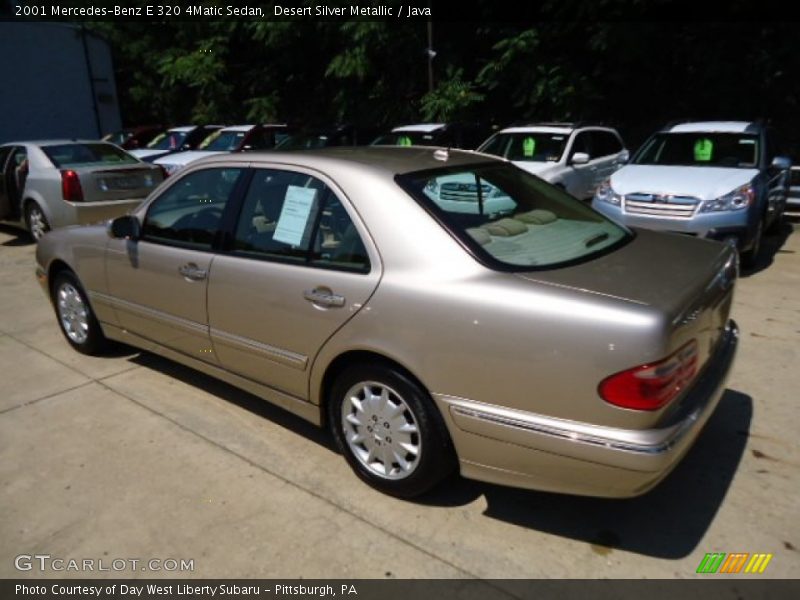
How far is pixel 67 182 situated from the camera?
312 inches

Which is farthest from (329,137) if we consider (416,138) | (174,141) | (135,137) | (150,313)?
(150,313)

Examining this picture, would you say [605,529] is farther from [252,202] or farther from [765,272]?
[765,272]

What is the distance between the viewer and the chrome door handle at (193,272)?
11.0ft

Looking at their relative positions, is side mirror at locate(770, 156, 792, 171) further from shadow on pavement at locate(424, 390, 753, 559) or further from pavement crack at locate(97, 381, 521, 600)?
pavement crack at locate(97, 381, 521, 600)

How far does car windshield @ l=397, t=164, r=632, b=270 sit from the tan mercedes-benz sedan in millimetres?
13

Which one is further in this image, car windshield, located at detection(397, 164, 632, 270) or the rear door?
the rear door

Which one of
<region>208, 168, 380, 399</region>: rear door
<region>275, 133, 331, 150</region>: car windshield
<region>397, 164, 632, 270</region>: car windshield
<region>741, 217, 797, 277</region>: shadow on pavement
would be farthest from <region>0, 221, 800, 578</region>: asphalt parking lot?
<region>275, 133, 331, 150</region>: car windshield

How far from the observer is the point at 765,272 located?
6520 mm

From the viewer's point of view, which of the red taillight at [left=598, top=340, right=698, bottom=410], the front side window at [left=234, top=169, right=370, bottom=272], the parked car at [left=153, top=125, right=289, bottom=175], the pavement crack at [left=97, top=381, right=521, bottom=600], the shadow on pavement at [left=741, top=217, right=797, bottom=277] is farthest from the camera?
the parked car at [left=153, top=125, right=289, bottom=175]

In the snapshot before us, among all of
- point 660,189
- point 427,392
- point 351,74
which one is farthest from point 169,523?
point 351,74

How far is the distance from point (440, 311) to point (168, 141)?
44.7ft

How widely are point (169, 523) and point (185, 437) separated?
0.77m

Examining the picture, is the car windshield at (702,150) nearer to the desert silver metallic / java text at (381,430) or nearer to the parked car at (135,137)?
the desert silver metallic / java text at (381,430)

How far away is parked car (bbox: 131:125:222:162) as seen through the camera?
1366cm
